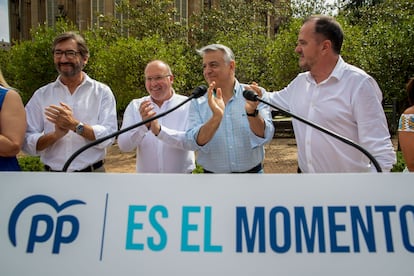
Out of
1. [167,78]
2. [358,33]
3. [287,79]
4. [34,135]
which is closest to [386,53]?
[358,33]

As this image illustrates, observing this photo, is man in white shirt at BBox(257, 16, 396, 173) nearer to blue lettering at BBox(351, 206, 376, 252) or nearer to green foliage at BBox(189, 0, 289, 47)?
blue lettering at BBox(351, 206, 376, 252)

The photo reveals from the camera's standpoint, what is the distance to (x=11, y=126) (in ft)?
6.84

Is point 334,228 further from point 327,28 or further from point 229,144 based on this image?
point 327,28

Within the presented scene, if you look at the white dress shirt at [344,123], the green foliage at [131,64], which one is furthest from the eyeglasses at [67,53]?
the green foliage at [131,64]

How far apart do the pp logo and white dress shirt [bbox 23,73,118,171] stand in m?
1.07

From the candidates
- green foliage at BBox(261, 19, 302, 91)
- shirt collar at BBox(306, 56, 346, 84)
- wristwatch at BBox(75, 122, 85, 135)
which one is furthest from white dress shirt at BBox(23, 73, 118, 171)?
green foliage at BBox(261, 19, 302, 91)

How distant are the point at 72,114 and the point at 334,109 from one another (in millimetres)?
1686

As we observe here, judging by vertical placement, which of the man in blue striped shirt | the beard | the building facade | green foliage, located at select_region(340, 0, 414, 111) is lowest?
the man in blue striped shirt

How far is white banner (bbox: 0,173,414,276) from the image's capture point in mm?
1547

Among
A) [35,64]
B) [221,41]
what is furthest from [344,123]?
[221,41]

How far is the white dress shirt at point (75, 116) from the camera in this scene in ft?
9.34

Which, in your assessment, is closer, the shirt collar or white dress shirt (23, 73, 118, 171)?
the shirt collar

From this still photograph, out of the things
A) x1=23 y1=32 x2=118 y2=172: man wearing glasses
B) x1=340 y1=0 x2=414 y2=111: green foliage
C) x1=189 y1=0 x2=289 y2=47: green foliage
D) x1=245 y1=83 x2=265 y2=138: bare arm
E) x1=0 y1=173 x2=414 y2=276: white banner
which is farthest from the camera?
x1=189 y1=0 x2=289 y2=47: green foliage

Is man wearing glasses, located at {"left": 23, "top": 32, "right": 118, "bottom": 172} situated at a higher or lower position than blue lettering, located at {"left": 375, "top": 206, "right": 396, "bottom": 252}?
higher
